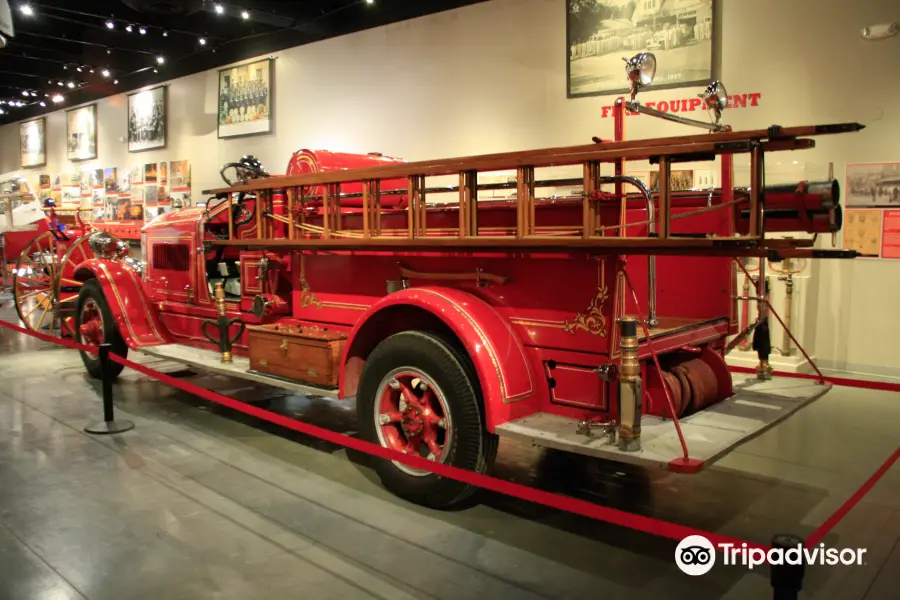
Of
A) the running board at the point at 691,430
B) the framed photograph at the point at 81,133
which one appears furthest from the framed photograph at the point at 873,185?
the framed photograph at the point at 81,133

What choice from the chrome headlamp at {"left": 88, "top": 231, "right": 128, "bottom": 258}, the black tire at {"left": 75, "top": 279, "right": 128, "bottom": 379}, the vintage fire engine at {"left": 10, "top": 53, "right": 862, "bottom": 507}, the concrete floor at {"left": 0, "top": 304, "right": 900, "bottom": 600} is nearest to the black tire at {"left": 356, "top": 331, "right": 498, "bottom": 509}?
the vintage fire engine at {"left": 10, "top": 53, "right": 862, "bottom": 507}

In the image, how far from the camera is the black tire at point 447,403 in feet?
10.3

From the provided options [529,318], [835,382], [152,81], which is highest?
[152,81]

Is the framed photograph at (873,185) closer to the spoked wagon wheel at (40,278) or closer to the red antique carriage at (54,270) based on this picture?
the red antique carriage at (54,270)

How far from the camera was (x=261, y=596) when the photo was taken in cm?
265

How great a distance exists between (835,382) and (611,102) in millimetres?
4357

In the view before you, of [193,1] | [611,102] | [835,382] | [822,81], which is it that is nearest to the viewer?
[835,382]

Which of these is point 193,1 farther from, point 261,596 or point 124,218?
point 261,596

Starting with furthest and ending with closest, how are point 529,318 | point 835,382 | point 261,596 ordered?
point 835,382 < point 529,318 < point 261,596

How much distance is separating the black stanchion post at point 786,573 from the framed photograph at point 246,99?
10220 millimetres

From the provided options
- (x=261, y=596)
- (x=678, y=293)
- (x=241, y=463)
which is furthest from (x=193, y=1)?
(x=261, y=596)

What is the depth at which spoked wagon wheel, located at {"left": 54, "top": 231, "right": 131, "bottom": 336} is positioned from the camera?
23.6 feet

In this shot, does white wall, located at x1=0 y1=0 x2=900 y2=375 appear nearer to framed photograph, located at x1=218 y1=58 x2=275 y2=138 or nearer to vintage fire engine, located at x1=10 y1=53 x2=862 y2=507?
framed photograph, located at x1=218 y1=58 x2=275 y2=138

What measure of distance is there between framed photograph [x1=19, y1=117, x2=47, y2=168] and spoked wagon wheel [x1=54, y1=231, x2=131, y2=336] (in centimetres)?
1086
